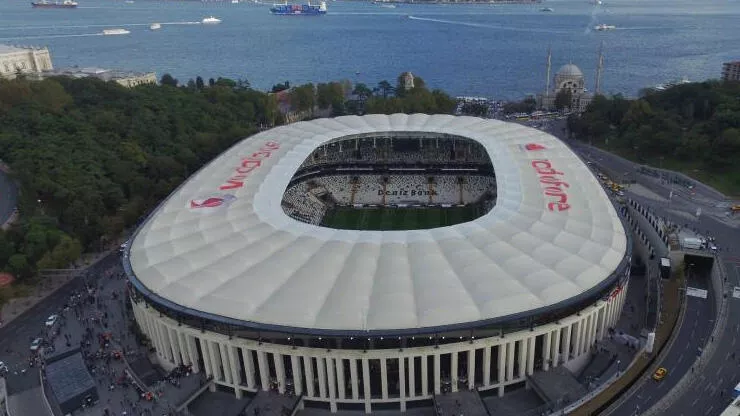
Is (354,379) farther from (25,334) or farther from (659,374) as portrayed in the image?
(25,334)

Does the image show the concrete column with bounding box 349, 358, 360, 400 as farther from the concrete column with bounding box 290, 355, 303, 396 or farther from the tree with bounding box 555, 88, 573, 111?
the tree with bounding box 555, 88, 573, 111

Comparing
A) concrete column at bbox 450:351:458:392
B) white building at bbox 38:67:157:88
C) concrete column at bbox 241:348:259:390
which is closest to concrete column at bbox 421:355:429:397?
concrete column at bbox 450:351:458:392

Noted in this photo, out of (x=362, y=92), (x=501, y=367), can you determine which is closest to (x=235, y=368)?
(x=501, y=367)

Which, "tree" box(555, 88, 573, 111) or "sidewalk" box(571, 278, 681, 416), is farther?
"tree" box(555, 88, 573, 111)

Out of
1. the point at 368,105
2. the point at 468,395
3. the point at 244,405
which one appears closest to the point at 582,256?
the point at 468,395

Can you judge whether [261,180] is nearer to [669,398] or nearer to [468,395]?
[468,395]

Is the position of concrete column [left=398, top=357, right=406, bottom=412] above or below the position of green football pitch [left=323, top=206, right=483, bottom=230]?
above

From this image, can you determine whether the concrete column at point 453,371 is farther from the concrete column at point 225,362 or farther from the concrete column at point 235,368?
the concrete column at point 225,362
